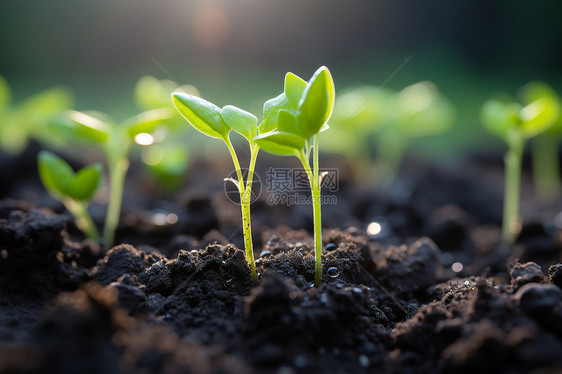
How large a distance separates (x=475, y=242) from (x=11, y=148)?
2312mm

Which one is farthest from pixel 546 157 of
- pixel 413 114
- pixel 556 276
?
pixel 556 276

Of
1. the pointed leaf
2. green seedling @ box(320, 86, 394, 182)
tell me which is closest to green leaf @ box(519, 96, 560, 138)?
green seedling @ box(320, 86, 394, 182)

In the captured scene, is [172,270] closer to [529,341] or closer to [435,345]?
[435,345]

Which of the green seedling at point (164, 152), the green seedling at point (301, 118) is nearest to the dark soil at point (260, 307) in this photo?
the green seedling at point (301, 118)

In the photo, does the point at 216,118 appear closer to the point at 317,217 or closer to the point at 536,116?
the point at 317,217

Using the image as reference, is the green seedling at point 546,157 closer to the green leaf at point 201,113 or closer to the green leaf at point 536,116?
the green leaf at point 536,116

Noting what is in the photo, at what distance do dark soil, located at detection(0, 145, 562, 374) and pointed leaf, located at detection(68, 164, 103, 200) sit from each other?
151 millimetres

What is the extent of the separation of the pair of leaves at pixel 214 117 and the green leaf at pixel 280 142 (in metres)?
0.07

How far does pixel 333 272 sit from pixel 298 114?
37cm

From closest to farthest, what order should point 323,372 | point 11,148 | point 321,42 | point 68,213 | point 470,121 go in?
point 323,372, point 68,213, point 11,148, point 470,121, point 321,42

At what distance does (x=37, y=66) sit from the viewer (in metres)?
4.82

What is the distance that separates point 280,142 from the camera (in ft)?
2.56

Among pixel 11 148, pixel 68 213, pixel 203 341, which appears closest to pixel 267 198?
pixel 68 213

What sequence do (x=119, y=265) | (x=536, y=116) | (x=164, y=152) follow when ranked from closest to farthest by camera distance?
(x=119, y=265)
(x=536, y=116)
(x=164, y=152)
